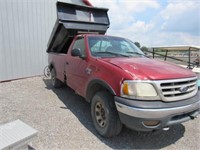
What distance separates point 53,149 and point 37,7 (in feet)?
23.9

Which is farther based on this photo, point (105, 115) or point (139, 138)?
point (139, 138)

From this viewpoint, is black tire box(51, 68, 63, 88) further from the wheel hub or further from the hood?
the hood

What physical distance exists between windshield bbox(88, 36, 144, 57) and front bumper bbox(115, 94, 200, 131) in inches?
53.0

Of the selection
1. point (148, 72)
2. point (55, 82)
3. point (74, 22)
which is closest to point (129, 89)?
point (148, 72)

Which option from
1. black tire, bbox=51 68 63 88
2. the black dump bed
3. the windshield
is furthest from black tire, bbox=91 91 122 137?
black tire, bbox=51 68 63 88

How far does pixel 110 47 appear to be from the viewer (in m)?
4.07

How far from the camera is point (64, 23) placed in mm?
5426

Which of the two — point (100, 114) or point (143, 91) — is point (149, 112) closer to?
point (143, 91)

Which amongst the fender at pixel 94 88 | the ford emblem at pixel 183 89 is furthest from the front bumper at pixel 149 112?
the fender at pixel 94 88

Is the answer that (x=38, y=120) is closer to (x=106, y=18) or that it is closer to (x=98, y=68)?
(x=98, y=68)

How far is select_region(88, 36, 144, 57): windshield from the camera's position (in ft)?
12.4

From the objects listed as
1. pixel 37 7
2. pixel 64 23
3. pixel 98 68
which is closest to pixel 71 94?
pixel 64 23

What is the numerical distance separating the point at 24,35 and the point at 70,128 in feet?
19.5

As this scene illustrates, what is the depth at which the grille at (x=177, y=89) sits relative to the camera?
261 cm
